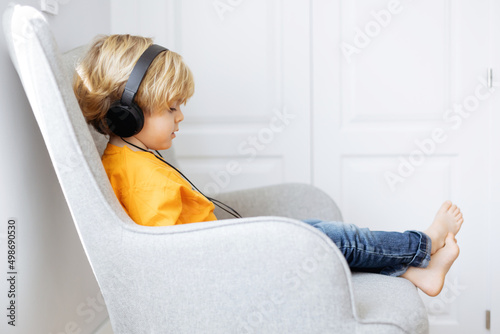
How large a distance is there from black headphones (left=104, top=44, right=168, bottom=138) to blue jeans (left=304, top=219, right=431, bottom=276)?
0.47 meters

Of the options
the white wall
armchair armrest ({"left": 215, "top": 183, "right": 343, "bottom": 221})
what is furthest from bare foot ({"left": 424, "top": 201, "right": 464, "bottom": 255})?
the white wall

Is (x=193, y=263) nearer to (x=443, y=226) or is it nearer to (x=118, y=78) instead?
(x=118, y=78)

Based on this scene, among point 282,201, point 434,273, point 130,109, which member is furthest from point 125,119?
point 434,273

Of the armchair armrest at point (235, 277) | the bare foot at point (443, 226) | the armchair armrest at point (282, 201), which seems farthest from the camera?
the armchair armrest at point (282, 201)

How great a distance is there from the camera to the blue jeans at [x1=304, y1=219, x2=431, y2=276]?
3.55 ft

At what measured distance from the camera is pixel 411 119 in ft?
Result: 6.00

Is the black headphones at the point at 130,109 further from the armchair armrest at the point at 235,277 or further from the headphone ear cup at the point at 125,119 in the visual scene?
the armchair armrest at the point at 235,277

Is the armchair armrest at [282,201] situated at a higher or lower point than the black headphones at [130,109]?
lower

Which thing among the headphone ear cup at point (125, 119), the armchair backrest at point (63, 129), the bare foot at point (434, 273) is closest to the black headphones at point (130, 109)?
the headphone ear cup at point (125, 119)

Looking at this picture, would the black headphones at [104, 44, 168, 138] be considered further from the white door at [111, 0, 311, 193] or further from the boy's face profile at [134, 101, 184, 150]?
the white door at [111, 0, 311, 193]

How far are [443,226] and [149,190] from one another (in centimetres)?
72

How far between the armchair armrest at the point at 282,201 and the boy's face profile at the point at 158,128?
335 mm

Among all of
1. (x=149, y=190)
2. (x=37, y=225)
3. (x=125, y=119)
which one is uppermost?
(x=125, y=119)

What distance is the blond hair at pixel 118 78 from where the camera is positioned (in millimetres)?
1064
